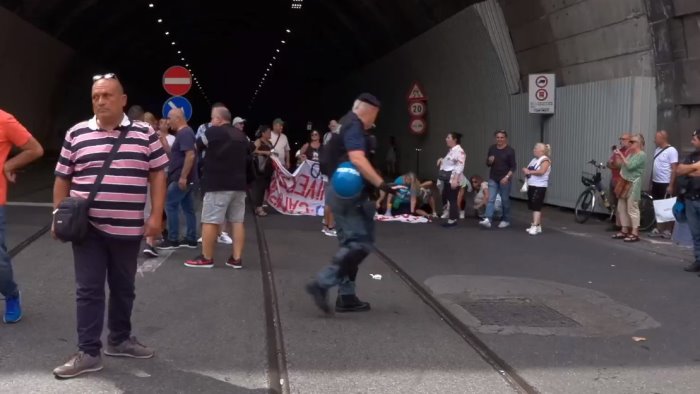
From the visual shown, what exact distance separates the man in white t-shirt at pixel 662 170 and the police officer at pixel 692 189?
3409mm

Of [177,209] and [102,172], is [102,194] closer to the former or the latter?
[102,172]

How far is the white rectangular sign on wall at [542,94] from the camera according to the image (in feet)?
58.1

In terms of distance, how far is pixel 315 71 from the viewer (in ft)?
162

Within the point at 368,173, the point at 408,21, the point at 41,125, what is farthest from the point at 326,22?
the point at 368,173

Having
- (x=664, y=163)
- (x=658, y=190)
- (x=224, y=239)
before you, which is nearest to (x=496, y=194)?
(x=658, y=190)

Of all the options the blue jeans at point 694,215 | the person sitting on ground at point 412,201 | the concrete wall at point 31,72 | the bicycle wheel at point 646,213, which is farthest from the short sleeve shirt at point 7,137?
the concrete wall at point 31,72

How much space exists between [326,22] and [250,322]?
30440 millimetres

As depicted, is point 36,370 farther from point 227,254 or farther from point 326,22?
point 326,22

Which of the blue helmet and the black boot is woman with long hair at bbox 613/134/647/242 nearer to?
the black boot

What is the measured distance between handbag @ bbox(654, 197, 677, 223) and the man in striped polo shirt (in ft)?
30.7

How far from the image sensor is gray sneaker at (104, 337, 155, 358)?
18.7ft

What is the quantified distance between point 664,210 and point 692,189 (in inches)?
124

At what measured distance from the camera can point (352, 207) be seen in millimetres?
6984

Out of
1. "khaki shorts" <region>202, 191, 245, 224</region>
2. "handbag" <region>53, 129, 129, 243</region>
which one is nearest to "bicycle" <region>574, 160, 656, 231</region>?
"khaki shorts" <region>202, 191, 245, 224</region>
